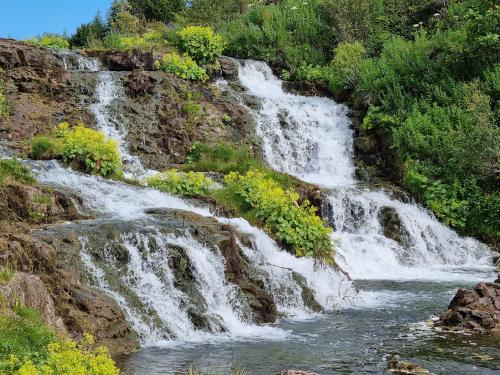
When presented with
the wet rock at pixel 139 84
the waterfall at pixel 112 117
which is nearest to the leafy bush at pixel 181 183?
the waterfall at pixel 112 117

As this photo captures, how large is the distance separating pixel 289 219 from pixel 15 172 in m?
6.48

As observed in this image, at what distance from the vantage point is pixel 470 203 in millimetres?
21781

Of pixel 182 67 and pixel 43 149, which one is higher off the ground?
pixel 182 67

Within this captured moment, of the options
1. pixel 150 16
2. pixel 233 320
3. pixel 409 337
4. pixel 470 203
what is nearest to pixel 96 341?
pixel 233 320

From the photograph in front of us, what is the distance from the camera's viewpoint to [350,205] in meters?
20.6

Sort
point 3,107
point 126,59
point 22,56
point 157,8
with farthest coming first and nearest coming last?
1. point 157,8
2. point 126,59
3. point 22,56
4. point 3,107

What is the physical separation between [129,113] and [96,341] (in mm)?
13786

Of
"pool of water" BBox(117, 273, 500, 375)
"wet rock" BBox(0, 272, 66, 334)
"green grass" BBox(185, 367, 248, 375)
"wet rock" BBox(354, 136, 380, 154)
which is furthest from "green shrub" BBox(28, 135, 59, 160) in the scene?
"wet rock" BBox(354, 136, 380, 154)

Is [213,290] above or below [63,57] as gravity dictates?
below

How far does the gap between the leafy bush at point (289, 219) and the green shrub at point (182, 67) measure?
1003 cm

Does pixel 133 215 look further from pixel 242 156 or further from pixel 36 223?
pixel 242 156

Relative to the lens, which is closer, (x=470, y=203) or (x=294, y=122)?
(x=470, y=203)

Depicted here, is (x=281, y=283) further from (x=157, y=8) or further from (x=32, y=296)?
(x=157, y=8)

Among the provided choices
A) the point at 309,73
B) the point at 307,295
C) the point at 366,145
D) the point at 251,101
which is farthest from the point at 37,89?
the point at 307,295
